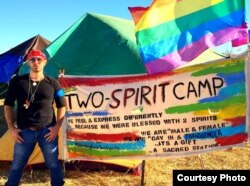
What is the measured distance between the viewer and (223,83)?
16.3 feet

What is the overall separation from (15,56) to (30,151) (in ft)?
15.4

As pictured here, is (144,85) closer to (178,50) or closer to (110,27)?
(178,50)

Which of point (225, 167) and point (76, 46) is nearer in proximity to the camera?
point (225, 167)

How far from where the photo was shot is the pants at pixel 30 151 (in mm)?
4953

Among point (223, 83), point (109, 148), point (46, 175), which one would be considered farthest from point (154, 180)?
point (223, 83)

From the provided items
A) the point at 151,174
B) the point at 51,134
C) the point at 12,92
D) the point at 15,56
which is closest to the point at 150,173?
the point at 151,174

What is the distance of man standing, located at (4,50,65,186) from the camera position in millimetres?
4891

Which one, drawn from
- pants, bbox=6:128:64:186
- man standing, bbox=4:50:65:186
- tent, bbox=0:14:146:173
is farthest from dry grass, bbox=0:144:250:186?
man standing, bbox=4:50:65:186

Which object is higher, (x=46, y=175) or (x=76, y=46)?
(x=76, y=46)

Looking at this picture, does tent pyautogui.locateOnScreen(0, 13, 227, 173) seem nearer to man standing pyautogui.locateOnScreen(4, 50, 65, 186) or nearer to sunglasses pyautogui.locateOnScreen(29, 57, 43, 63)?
man standing pyautogui.locateOnScreen(4, 50, 65, 186)

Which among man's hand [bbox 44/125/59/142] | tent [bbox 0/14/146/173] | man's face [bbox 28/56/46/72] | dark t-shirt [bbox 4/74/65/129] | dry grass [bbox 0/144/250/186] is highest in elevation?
tent [bbox 0/14/146/173]

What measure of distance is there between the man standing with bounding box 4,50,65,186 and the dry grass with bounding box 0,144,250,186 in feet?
5.08

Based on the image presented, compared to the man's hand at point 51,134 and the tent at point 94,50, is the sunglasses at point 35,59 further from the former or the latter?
the tent at point 94,50

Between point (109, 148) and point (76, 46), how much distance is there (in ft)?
9.47
